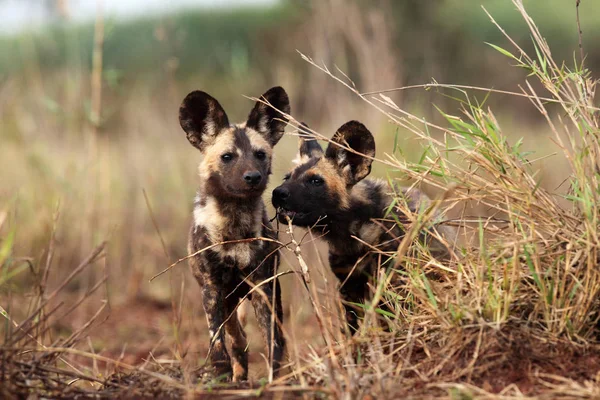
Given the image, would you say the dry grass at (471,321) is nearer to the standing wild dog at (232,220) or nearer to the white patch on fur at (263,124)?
the standing wild dog at (232,220)

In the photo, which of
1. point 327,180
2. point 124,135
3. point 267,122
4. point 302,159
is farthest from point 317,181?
point 124,135

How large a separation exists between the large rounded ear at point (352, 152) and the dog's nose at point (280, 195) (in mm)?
432

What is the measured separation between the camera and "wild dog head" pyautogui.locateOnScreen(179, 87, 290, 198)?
452 cm

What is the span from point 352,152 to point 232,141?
74 centimetres

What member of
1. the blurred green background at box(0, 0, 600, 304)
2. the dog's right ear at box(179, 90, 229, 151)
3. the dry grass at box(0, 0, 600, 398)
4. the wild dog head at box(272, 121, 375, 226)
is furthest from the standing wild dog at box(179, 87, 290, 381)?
the blurred green background at box(0, 0, 600, 304)

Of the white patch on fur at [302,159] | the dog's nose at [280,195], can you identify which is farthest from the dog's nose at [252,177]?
the white patch on fur at [302,159]

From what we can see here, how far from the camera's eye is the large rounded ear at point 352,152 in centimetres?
484

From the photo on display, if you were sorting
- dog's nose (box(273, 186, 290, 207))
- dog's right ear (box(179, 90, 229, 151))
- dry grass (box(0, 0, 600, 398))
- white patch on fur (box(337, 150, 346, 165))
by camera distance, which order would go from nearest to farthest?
dry grass (box(0, 0, 600, 398)), dog's nose (box(273, 186, 290, 207)), dog's right ear (box(179, 90, 229, 151)), white patch on fur (box(337, 150, 346, 165))

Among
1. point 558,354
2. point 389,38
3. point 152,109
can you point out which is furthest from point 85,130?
point 558,354

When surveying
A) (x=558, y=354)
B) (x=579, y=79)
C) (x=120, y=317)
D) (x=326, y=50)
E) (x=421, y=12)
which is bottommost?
(x=120, y=317)

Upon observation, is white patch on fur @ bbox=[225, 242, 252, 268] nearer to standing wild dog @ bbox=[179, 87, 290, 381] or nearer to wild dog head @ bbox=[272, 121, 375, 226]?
standing wild dog @ bbox=[179, 87, 290, 381]

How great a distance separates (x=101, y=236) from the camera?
25.9 feet

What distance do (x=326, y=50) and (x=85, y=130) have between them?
3207 mm

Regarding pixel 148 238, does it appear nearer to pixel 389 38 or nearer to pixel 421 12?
pixel 389 38
